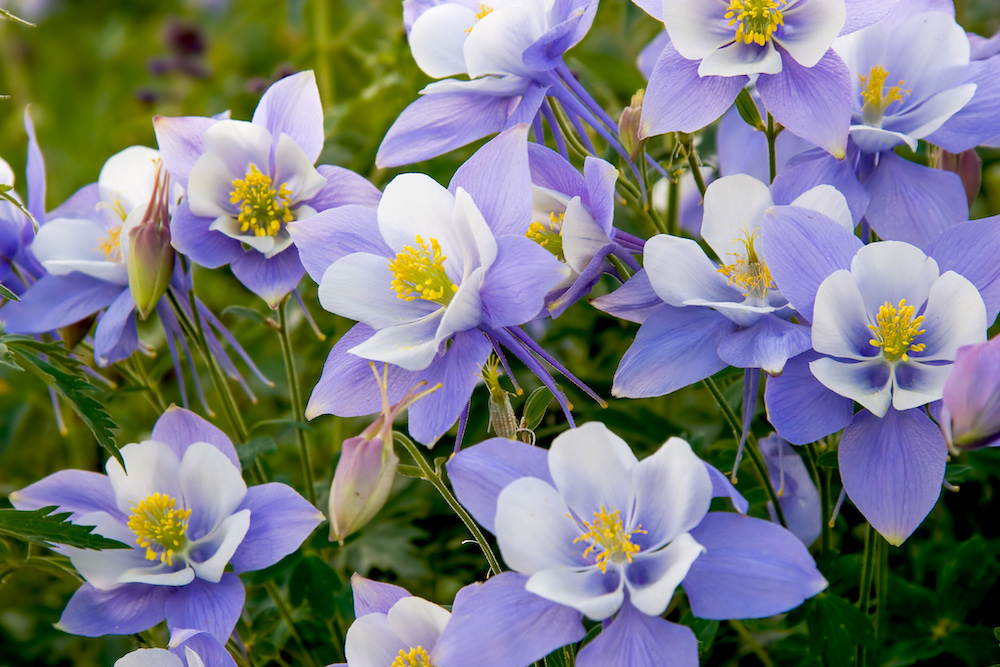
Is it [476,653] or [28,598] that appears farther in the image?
[28,598]

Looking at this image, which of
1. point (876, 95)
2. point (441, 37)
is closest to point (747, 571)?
point (876, 95)

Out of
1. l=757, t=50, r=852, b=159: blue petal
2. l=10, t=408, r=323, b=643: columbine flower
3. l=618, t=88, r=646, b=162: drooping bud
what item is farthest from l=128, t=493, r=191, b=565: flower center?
l=757, t=50, r=852, b=159: blue petal

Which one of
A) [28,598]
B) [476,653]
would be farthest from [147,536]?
[28,598]

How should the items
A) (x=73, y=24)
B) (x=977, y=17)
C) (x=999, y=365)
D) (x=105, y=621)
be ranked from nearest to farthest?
(x=999, y=365) → (x=105, y=621) → (x=977, y=17) → (x=73, y=24)

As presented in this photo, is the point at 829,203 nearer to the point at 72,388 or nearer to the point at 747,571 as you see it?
the point at 747,571

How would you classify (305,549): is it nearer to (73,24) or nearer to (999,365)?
(999,365)

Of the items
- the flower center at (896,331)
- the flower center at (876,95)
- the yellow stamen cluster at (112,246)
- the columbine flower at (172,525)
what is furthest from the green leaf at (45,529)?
the flower center at (876,95)

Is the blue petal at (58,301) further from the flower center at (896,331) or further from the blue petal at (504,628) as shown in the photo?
the flower center at (896,331)
